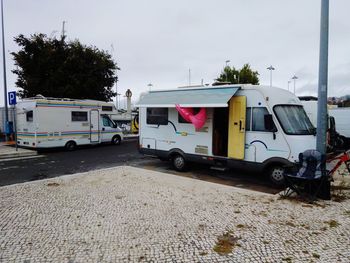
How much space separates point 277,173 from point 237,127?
5.62ft

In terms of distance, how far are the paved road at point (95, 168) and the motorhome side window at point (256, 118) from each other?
64.8 inches

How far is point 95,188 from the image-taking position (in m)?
6.95

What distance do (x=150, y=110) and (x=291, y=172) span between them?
18.4 feet

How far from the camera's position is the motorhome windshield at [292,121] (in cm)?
750

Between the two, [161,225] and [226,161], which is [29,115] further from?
[161,225]

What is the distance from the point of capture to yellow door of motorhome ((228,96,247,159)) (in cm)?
811

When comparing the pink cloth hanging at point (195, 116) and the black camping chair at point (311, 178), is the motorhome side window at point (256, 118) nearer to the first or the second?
the pink cloth hanging at point (195, 116)

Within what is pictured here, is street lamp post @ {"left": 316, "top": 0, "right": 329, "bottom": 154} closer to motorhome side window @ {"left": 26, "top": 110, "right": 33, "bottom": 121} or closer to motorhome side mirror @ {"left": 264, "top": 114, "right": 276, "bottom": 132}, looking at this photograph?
motorhome side mirror @ {"left": 264, "top": 114, "right": 276, "bottom": 132}

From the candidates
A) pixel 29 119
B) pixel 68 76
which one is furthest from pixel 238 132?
pixel 68 76

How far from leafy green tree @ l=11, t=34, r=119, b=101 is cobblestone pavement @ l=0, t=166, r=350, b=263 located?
1374cm

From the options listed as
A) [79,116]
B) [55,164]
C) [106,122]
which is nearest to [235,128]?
[55,164]

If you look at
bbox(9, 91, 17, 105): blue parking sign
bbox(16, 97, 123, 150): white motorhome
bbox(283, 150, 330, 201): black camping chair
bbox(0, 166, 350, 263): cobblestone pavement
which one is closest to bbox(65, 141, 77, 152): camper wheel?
bbox(16, 97, 123, 150): white motorhome

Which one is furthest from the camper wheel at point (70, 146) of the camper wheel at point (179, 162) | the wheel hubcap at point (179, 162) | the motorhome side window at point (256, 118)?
the motorhome side window at point (256, 118)

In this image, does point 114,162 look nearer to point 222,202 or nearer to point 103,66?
point 222,202
